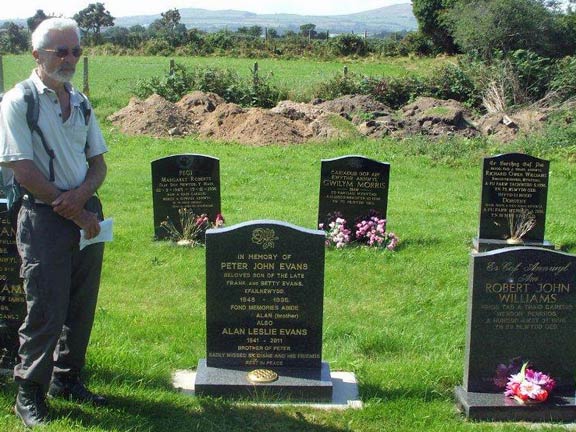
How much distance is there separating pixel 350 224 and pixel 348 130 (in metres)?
8.96

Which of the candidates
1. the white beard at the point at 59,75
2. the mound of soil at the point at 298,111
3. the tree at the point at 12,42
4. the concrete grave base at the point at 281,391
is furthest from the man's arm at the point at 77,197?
the tree at the point at 12,42

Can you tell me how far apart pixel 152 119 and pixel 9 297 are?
13.7 m

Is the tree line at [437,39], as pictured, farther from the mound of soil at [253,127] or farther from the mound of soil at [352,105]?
the mound of soil at [253,127]

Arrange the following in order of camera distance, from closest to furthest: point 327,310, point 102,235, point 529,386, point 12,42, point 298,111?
point 102,235 → point 529,386 → point 327,310 → point 298,111 → point 12,42

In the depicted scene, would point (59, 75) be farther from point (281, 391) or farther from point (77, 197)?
point (281, 391)

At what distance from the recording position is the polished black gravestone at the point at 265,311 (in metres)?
5.21

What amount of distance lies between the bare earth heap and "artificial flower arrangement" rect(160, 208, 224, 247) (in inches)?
326

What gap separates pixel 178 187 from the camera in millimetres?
9359

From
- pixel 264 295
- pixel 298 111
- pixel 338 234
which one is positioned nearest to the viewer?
pixel 264 295

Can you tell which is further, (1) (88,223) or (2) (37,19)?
(2) (37,19)

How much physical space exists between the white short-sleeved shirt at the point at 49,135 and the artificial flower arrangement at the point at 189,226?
15.3 feet

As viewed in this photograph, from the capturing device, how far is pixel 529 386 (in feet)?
16.5

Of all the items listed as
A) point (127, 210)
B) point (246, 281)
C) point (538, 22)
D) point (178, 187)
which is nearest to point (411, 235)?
point (178, 187)

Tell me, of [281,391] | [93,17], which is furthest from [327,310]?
[93,17]
